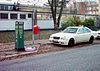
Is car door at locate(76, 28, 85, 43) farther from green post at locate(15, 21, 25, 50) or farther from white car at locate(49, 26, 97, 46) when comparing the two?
green post at locate(15, 21, 25, 50)

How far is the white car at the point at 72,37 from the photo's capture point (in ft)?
61.3

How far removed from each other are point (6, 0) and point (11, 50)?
28979mm

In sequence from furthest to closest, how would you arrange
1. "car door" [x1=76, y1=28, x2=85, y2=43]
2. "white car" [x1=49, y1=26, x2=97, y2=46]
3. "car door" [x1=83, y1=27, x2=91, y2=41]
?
"car door" [x1=83, y1=27, x2=91, y2=41] → "car door" [x1=76, y1=28, x2=85, y2=43] → "white car" [x1=49, y1=26, x2=97, y2=46]

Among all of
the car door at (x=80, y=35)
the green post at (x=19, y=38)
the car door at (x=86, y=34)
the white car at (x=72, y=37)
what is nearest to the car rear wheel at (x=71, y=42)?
the white car at (x=72, y=37)

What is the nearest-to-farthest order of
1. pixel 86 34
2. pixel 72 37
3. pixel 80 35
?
pixel 72 37
pixel 80 35
pixel 86 34

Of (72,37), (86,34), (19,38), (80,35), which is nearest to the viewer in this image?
(19,38)

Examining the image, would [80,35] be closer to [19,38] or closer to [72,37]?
[72,37]

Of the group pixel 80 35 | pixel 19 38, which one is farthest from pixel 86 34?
pixel 19 38

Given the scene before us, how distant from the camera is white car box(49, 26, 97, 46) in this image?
18688 mm

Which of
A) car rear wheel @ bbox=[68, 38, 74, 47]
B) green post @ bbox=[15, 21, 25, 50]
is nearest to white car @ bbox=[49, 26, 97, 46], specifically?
car rear wheel @ bbox=[68, 38, 74, 47]

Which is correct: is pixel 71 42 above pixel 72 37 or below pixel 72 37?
below

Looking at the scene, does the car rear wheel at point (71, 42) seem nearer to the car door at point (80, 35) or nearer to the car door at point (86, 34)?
the car door at point (80, 35)

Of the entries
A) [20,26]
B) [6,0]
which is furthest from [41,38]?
[6,0]

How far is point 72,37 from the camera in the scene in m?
19.0
